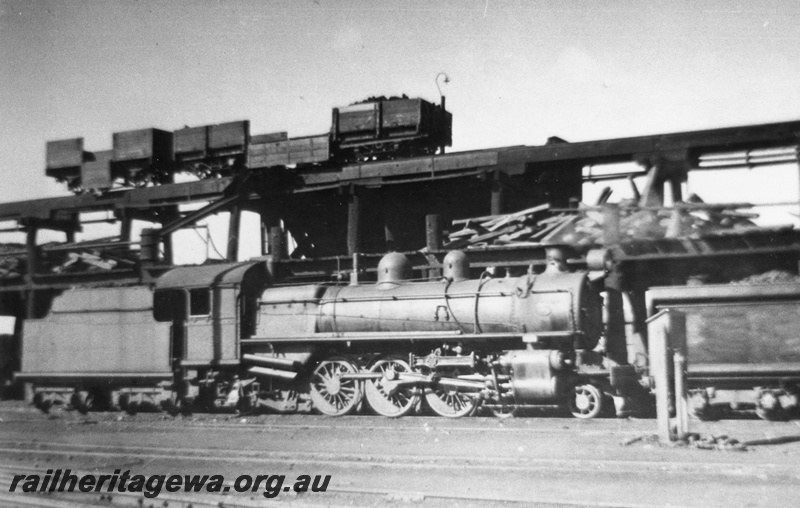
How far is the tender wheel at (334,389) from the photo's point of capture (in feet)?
49.3

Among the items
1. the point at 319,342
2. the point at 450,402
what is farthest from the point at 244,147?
the point at 450,402

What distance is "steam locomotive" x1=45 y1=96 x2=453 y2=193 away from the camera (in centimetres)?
1939

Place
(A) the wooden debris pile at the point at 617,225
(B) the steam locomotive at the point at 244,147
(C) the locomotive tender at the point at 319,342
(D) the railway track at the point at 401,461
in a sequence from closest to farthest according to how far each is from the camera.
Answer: (D) the railway track at the point at 401,461 → (C) the locomotive tender at the point at 319,342 → (A) the wooden debris pile at the point at 617,225 → (B) the steam locomotive at the point at 244,147

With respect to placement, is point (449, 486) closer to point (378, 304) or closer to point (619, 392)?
point (619, 392)

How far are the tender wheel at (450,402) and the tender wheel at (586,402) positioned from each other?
181 centimetres

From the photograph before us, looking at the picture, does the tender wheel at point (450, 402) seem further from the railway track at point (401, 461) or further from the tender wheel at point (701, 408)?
the railway track at point (401, 461)

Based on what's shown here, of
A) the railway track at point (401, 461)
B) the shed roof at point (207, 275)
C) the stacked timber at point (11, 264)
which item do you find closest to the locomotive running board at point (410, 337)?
the shed roof at point (207, 275)

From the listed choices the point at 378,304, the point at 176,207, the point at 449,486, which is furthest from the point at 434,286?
the point at 176,207

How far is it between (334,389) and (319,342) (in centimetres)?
102

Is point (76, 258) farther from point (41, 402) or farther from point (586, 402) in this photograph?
point (586, 402)

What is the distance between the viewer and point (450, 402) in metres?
14.3

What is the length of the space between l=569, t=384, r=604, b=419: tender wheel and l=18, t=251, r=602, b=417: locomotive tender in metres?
0.04

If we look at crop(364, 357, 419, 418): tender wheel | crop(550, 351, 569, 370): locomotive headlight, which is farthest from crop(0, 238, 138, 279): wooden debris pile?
crop(550, 351, 569, 370): locomotive headlight

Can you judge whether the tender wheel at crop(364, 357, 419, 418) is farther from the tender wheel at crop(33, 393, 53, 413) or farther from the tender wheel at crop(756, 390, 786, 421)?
the tender wheel at crop(33, 393, 53, 413)
